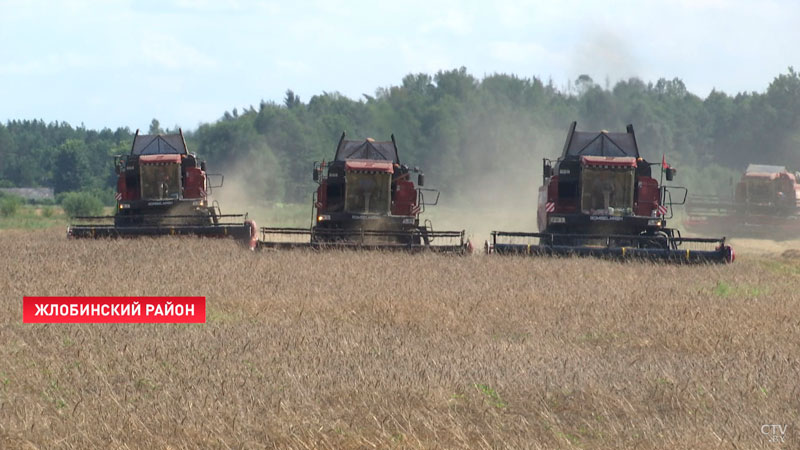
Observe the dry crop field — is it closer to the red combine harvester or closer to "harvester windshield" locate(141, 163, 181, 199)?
"harvester windshield" locate(141, 163, 181, 199)

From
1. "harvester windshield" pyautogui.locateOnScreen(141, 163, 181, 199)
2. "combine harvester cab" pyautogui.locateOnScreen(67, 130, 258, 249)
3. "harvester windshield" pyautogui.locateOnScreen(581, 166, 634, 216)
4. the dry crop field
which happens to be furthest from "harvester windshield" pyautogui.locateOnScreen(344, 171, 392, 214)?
the dry crop field

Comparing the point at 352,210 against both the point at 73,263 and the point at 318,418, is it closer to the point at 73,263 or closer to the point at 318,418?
the point at 73,263

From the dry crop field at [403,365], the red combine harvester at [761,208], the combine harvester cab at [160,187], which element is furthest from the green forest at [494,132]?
the dry crop field at [403,365]

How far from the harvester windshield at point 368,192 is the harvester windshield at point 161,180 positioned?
17.5 ft

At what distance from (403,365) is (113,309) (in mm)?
4976

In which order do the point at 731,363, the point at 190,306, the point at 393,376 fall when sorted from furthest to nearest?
the point at 190,306, the point at 731,363, the point at 393,376

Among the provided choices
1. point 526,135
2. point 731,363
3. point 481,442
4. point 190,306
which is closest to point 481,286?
point 190,306

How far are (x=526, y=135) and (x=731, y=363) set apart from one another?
7325cm

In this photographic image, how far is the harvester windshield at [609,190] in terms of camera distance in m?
24.2

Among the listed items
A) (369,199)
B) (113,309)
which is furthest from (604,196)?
(113,309)

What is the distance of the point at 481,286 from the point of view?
16.1m

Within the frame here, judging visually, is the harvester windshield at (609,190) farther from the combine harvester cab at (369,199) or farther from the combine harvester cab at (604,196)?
the combine harvester cab at (369,199)

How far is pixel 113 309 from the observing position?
1288cm

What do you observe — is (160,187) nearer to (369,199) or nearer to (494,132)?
(369,199)
